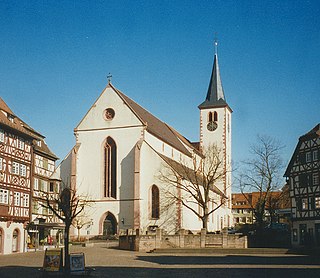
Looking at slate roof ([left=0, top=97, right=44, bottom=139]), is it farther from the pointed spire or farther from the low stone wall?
the pointed spire

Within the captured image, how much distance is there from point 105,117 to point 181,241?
19485 mm

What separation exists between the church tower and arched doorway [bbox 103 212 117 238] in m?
25.9

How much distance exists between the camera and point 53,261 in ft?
76.0

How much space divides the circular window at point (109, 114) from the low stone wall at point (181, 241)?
17066 mm

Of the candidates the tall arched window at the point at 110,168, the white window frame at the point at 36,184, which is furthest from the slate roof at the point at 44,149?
the tall arched window at the point at 110,168

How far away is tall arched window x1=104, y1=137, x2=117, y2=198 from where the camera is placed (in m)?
58.8

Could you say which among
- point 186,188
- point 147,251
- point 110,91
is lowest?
point 147,251

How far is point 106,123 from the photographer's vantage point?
6009 cm

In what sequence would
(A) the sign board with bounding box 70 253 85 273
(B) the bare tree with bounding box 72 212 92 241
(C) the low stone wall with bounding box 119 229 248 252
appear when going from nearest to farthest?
1. (A) the sign board with bounding box 70 253 85 273
2. (C) the low stone wall with bounding box 119 229 248 252
3. (B) the bare tree with bounding box 72 212 92 241

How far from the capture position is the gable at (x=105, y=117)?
195 feet

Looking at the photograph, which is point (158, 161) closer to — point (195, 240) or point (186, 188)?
point (186, 188)

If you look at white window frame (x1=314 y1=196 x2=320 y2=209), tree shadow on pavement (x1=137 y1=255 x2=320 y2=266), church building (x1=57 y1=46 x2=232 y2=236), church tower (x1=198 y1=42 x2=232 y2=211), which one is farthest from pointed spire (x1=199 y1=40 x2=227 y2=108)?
tree shadow on pavement (x1=137 y1=255 x2=320 y2=266)

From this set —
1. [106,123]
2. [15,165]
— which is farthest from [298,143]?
[15,165]

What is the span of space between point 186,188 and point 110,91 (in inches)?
555
